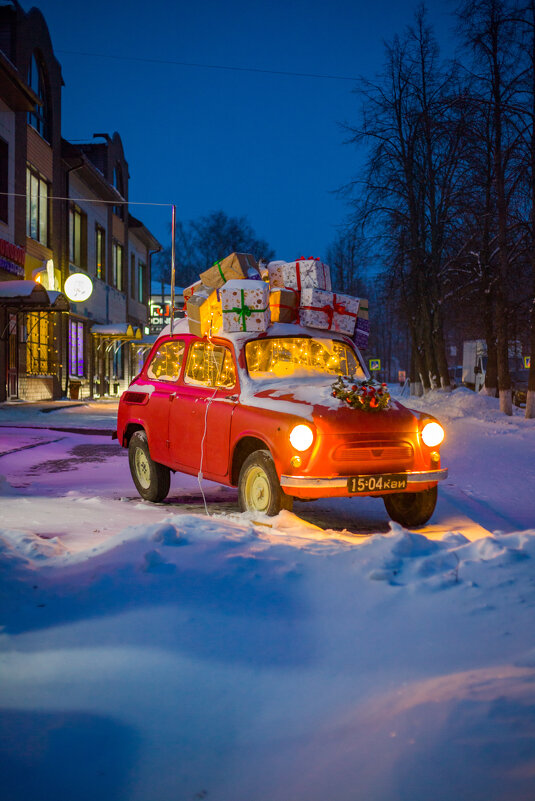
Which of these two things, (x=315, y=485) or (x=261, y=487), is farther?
(x=261, y=487)

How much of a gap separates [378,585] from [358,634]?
0.53 meters

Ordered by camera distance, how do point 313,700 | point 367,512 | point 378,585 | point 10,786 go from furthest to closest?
point 367,512, point 378,585, point 313,700, point 10,786

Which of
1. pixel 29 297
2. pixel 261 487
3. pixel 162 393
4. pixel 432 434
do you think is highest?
pixel 29 297

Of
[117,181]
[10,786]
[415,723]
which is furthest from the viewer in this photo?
[117,181]

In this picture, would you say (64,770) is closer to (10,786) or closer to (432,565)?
(10,786)

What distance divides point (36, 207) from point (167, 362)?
2266 centimetres

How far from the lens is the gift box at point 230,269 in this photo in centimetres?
784

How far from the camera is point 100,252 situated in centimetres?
3938

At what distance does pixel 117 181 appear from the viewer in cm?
4528

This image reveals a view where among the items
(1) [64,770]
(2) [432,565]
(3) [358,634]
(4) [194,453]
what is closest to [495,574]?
(2) [432,565]

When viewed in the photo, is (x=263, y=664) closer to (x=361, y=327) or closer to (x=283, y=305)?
(x=283, y=305)

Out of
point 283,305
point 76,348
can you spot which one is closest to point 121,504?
point 283,305

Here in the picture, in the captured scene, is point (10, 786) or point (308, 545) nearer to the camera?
point (10, 786)

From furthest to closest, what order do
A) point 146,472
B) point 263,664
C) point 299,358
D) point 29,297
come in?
point 29,297 → point 146,472 → point 299,358 → point 263,664
